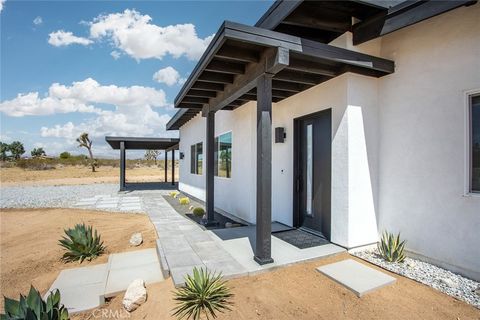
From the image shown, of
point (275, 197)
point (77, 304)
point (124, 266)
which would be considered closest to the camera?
point (77, 304)

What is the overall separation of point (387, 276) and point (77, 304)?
12.9 feet

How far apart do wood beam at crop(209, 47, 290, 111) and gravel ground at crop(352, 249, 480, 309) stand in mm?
3255

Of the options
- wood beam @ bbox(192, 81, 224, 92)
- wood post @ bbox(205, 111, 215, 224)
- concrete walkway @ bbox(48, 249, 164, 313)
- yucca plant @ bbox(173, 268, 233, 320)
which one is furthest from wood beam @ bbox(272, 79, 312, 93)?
concrete walkway @ bbox(48, 249, 164, 313)

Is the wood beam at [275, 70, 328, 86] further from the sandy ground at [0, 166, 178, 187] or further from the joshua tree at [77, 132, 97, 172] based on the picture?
the joshua tree at [77, 132, 97, 172]

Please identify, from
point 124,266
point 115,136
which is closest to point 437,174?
point 124,266

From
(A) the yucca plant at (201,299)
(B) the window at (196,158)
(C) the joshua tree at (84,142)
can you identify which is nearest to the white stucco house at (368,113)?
(A) the yucca plant at (201,299)

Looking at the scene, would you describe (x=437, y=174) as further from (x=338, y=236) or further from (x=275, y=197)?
(x=275, y=197)

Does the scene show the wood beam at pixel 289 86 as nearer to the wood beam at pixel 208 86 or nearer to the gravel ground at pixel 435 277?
the wood beam at pixel 208 86

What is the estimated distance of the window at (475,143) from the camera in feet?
10.8

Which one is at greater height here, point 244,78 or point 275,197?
point 244,78

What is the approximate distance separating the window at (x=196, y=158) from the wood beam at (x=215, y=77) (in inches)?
248

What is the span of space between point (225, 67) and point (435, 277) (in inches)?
169

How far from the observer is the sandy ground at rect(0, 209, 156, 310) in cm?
398

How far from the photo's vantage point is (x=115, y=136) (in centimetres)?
1400
